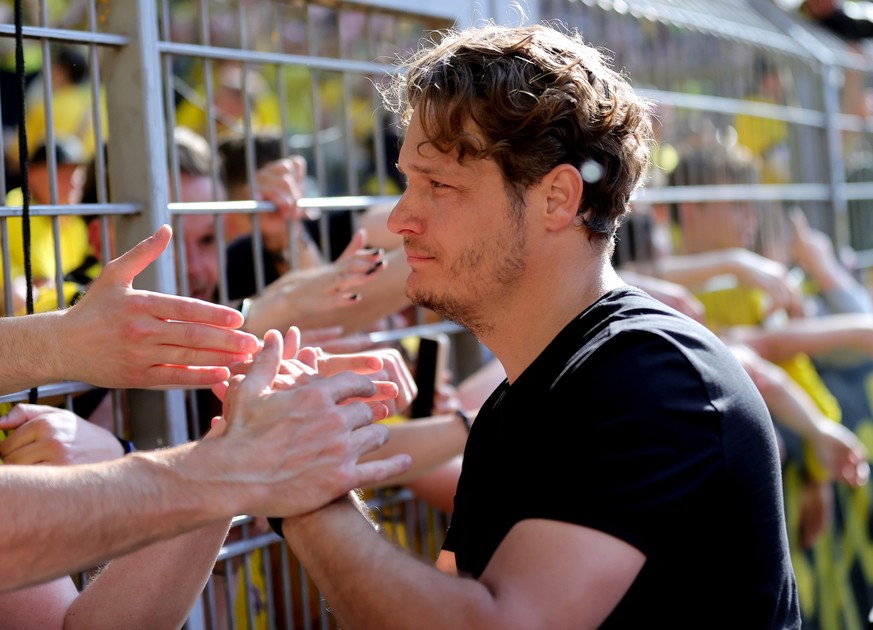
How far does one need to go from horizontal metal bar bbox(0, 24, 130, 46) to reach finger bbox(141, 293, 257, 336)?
754 millimetres

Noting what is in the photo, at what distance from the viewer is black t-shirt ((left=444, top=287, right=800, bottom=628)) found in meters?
1.49

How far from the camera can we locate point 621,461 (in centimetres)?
149

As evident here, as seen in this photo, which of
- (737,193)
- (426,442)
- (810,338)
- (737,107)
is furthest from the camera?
(737,107)

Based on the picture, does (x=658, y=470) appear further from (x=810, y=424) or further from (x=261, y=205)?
(x=810, y=424)

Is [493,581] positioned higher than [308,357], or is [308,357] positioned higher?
[308,357]

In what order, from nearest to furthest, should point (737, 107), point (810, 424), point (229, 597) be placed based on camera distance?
1. point (229, 597)
2. point (810, 424)
3. point (737, 107)

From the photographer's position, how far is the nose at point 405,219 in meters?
1.94

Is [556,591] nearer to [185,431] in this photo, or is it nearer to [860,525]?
[185,431]

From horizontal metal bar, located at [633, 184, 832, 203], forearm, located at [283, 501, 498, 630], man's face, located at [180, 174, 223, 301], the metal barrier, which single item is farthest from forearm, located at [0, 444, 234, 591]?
horizontal metal bar, located at [633, 184, 832, 203]

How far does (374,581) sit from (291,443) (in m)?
0.24

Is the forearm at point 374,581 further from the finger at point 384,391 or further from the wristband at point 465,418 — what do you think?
the wristband at point 465,418

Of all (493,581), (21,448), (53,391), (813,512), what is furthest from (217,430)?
(813,512)

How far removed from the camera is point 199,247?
3033 mm

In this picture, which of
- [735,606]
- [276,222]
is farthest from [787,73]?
[735,606]
